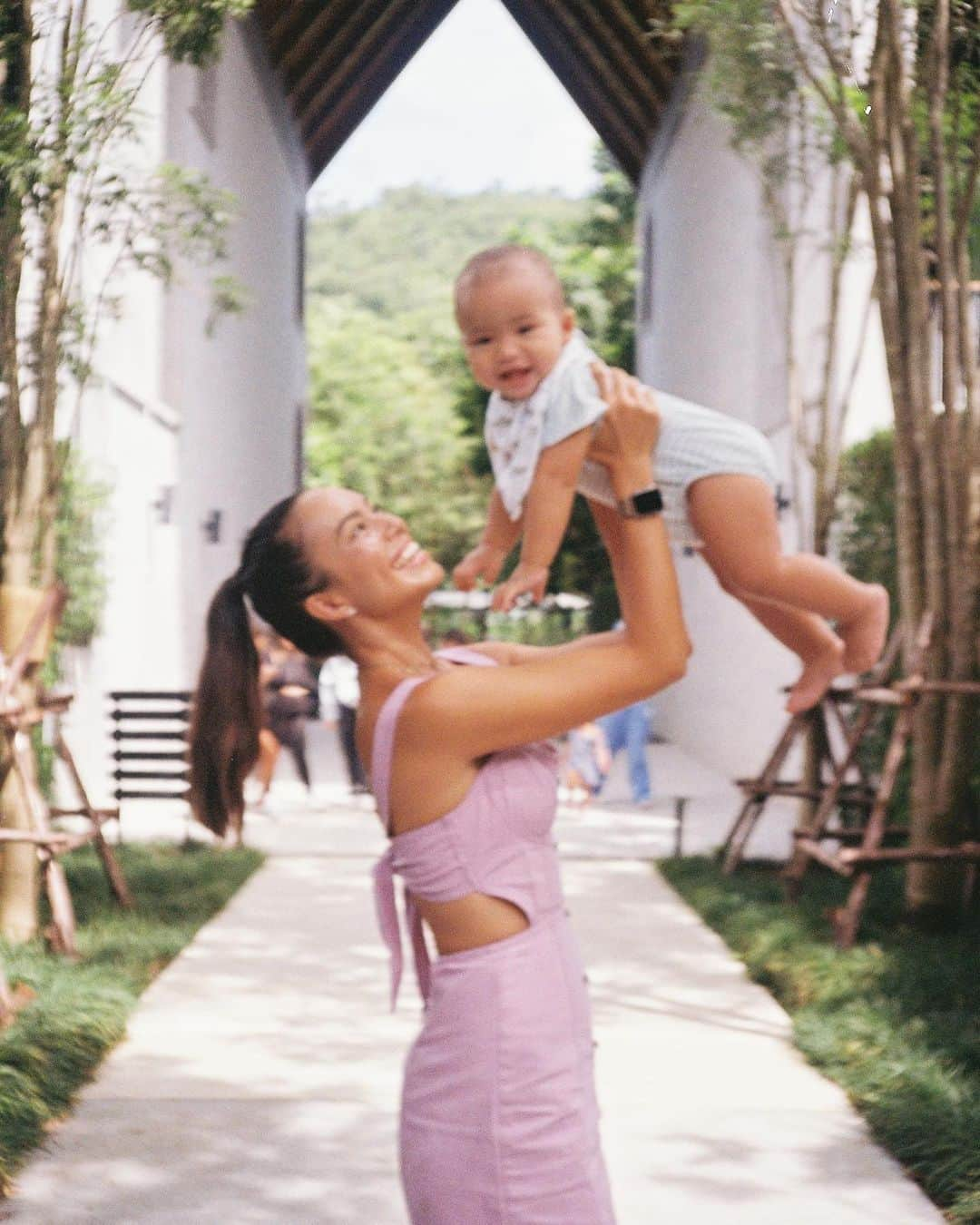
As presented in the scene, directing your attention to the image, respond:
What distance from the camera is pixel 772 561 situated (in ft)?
9.01

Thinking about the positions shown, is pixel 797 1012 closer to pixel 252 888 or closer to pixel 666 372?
pixel 252 888

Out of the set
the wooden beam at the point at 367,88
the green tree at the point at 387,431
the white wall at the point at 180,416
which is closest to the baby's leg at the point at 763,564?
the white wall at the point at 180,416

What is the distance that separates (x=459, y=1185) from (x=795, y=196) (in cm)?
1340

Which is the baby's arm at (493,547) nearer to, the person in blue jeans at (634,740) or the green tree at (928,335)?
the green tree at (928,335)

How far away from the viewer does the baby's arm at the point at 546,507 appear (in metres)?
2.66

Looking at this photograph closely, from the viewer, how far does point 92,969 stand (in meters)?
7.61

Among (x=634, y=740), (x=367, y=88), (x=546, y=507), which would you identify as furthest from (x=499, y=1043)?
(x=367, y=88)

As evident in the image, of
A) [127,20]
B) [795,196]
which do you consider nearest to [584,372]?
[795,196]

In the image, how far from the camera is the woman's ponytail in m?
2.71

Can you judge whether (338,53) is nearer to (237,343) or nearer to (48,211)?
(237,343)

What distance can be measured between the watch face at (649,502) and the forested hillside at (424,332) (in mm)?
26407

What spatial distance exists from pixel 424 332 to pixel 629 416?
78.5 m

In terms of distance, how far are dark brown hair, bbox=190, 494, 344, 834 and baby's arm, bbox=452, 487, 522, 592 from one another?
330 mm

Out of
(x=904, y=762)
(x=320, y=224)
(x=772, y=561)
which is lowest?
(x=904, y=762)
